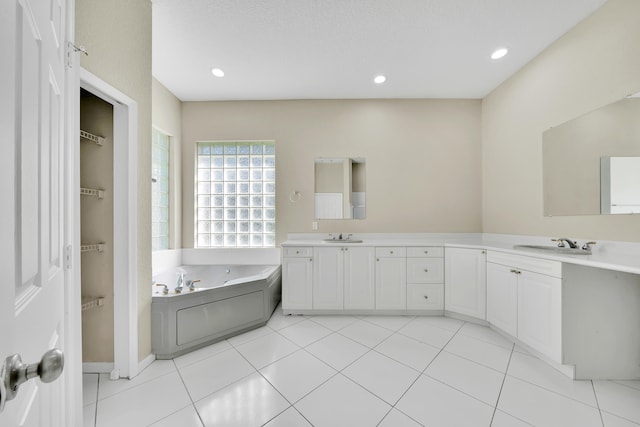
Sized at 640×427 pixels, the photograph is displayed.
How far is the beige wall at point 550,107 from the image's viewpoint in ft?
5.62

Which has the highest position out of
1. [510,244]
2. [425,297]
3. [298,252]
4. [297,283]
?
[510,244]

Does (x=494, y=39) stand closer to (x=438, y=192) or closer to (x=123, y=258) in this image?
(x=438, y=192)

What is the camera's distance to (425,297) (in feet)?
8.60

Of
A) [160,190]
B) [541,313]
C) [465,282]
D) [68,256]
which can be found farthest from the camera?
[160,190]

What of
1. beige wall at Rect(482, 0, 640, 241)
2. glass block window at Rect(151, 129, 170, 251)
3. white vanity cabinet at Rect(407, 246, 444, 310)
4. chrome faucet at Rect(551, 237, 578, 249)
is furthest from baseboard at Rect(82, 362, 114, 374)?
beige wall at Rect(482, 0, 640, 241)

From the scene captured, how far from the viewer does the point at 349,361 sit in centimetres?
181

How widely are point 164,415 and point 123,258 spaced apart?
102cm

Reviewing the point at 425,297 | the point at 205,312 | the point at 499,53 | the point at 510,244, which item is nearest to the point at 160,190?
the point at 205,312

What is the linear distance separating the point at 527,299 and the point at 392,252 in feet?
3.86

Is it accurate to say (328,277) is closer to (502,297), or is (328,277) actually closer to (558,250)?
(502,297)

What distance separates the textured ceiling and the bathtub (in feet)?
7.42

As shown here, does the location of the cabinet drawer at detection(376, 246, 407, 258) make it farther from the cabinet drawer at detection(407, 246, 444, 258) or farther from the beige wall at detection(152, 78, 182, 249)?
the beige wall at detection(152, 78, 182, 249)

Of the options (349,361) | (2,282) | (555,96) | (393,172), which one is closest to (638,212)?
(555,96)

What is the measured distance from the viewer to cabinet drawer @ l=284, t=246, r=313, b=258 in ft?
8.69
